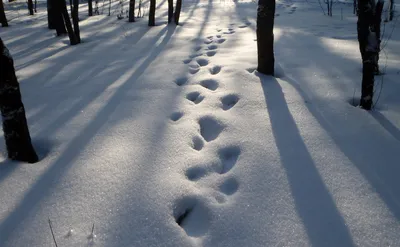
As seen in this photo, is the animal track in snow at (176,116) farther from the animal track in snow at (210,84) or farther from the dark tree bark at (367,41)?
the dark tree bark at (367,41)

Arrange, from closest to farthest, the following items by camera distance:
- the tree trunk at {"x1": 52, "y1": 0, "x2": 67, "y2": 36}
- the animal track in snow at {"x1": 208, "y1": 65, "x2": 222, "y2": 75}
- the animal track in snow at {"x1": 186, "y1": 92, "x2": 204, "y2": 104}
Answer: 1. the animal track in snow at {"x1": 186, "y1": 92, "x2": 204, "y2": 104}
2. the animal track in snow at {"x1": 208, "y1": 65, "x2": 222, "y2": 75}
3. the tree trunk at {"x1": 52, "y1": 0, "x2": 67, "y2": 36}

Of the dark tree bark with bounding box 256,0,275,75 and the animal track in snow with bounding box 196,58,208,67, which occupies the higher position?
the dark tree bark with bounding box 256,0,275,75

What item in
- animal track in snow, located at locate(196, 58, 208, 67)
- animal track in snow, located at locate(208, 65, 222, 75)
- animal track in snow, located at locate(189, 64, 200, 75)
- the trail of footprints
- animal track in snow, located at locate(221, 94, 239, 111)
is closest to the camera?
the trail of footprints

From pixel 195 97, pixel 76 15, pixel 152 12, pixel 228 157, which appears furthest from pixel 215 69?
pixel 152 12

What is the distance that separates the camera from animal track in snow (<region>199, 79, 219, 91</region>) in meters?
3.35

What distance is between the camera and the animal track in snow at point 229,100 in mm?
2932

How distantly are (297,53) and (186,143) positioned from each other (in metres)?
3.08

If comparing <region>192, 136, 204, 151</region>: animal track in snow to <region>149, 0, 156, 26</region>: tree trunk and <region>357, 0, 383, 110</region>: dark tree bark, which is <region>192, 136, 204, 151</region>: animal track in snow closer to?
<region>357, 0, 383, 110</region>: dark tree bark

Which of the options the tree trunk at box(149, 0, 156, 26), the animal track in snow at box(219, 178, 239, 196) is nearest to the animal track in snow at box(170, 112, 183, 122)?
the animal track in snow at box(219, 178, 239, 196)

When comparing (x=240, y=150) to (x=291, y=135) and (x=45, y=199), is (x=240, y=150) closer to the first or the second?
(x=291, y=135)

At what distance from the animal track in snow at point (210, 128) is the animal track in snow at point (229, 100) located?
358 mm

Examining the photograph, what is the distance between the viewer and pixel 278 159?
2053 mm

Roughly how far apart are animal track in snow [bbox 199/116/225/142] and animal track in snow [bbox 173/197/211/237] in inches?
30.3

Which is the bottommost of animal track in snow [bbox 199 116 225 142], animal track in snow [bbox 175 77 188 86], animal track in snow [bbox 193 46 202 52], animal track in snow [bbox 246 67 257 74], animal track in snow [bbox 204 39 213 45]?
animal track in snow [bbox 199 116 225 142]
